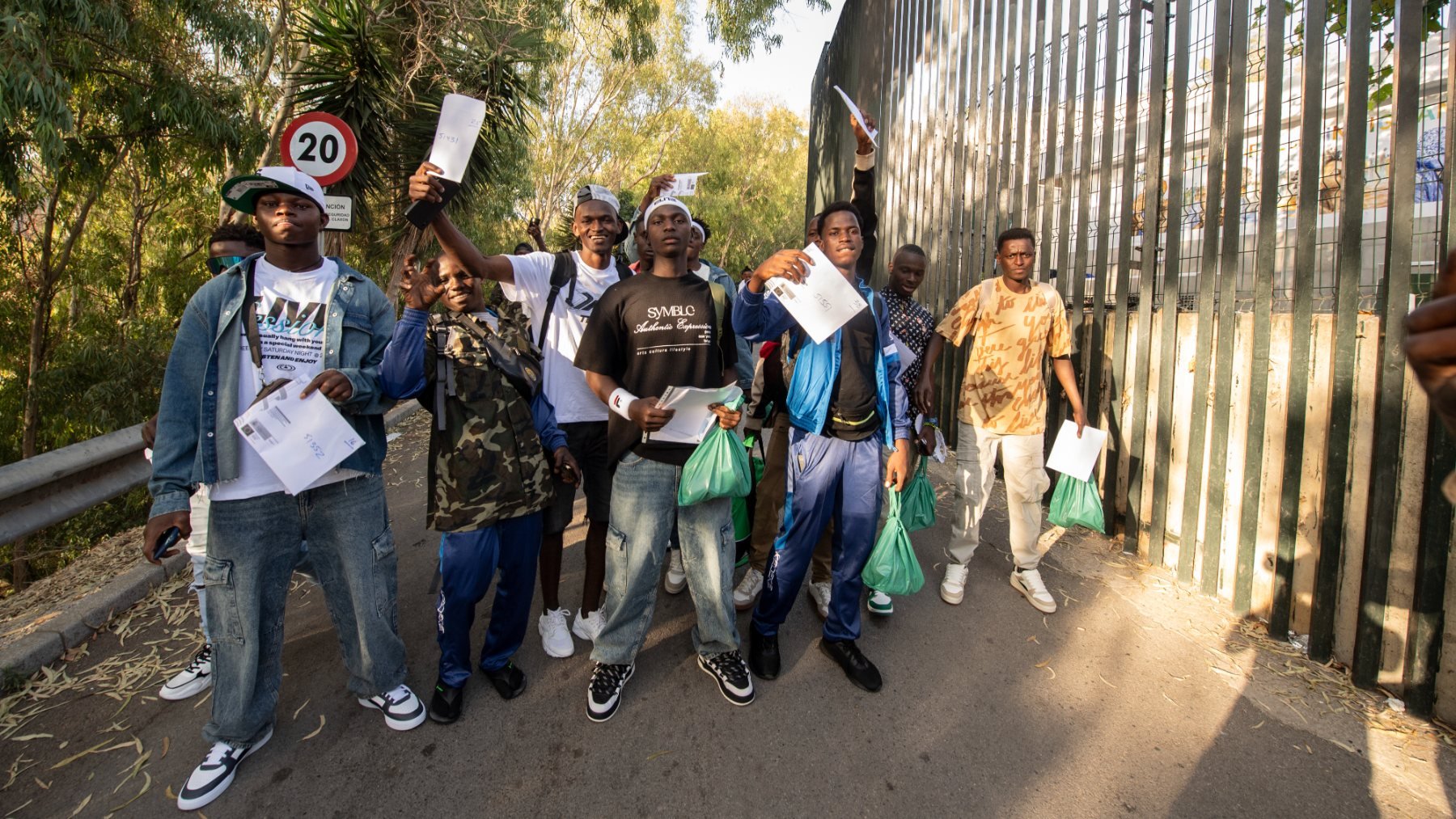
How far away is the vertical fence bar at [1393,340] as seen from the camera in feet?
9.43

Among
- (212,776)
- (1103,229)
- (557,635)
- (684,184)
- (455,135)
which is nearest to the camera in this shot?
(455,135)

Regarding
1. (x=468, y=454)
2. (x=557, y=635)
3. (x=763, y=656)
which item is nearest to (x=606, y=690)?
(x=557, y=635)

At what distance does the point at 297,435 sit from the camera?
2.42 m

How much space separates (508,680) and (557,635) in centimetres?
39

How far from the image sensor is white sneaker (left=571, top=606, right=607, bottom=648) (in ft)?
11.6

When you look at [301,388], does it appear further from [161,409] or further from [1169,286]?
[1169,286]

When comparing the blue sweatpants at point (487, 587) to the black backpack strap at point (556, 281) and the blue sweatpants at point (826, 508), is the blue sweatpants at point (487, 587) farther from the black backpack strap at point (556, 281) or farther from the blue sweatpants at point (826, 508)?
the blue sweatpants at point (826, 508)

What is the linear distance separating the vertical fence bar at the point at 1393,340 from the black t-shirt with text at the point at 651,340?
9.38 feet

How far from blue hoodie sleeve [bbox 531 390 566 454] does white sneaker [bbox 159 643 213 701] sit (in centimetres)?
167

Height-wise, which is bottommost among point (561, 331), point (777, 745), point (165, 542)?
point (777, 745)

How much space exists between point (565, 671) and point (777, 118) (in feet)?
113

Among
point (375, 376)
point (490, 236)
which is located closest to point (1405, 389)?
point (375, 376)

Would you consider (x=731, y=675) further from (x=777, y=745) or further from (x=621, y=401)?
(x=621, y=401)

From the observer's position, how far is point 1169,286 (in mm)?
4215
